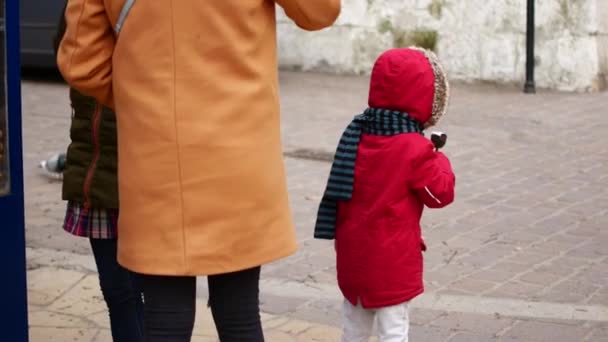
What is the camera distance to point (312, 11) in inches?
120

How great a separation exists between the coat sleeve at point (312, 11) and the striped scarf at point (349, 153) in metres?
0.74

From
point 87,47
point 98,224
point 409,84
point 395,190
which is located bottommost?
point 98,224

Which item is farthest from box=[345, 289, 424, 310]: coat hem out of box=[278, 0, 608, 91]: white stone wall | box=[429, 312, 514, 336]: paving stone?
box=[278, 0, 608, 91]: white stone wall

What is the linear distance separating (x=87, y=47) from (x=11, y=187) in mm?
665

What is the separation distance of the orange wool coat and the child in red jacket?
28.4 inches

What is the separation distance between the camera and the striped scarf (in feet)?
12.4

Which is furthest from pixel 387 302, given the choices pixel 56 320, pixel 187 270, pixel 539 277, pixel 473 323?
pixel 539 277

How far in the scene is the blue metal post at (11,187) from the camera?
142 inches

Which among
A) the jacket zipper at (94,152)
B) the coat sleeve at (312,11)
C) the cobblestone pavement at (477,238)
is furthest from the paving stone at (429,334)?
the coat sleeve at (312,11)

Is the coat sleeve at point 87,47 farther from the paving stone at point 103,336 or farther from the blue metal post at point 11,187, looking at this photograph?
the paving stone at point 103,336

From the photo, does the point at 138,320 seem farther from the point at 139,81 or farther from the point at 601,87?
the point at 601,87

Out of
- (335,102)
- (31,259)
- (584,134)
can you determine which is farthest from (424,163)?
(335,102)

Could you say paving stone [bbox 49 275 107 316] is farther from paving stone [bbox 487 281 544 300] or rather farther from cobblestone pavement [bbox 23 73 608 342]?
paving stone [bbox 487 281 544 300]

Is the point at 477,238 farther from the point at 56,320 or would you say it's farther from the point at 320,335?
the point at 56,320
